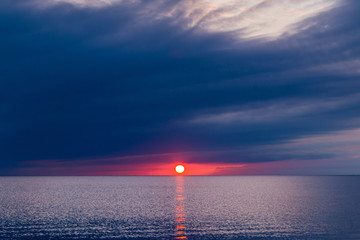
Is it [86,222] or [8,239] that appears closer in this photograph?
[8,239]

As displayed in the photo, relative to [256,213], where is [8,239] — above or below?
below

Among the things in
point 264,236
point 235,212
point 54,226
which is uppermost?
point 235,212

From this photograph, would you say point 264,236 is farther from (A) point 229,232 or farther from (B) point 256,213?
(B) point 256,213

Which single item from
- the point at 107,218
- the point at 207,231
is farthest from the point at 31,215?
the point at 207,231

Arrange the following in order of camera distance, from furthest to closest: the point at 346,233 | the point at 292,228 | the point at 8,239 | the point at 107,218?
1. the point at 107,218
2. the point at 292,228
3. the point at 346,233
4. the point at 8,239

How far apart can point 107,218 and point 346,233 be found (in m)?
56.5

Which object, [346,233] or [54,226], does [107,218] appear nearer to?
[54,226]

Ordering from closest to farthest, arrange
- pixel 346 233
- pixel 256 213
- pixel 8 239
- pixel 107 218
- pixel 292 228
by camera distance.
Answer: pixel 8 239 → pixel 346 233 → pixel 292 228 → pixel 107 218 → pixel 256 213

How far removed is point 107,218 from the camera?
312ft

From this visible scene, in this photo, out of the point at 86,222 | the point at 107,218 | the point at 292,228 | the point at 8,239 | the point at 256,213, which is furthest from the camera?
the point at 256,213

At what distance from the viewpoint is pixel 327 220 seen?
90.6 metres

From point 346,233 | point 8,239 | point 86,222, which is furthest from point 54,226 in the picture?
point 346,233

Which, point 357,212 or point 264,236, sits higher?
point 357,212

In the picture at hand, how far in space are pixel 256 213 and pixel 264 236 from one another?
35.0 meters
